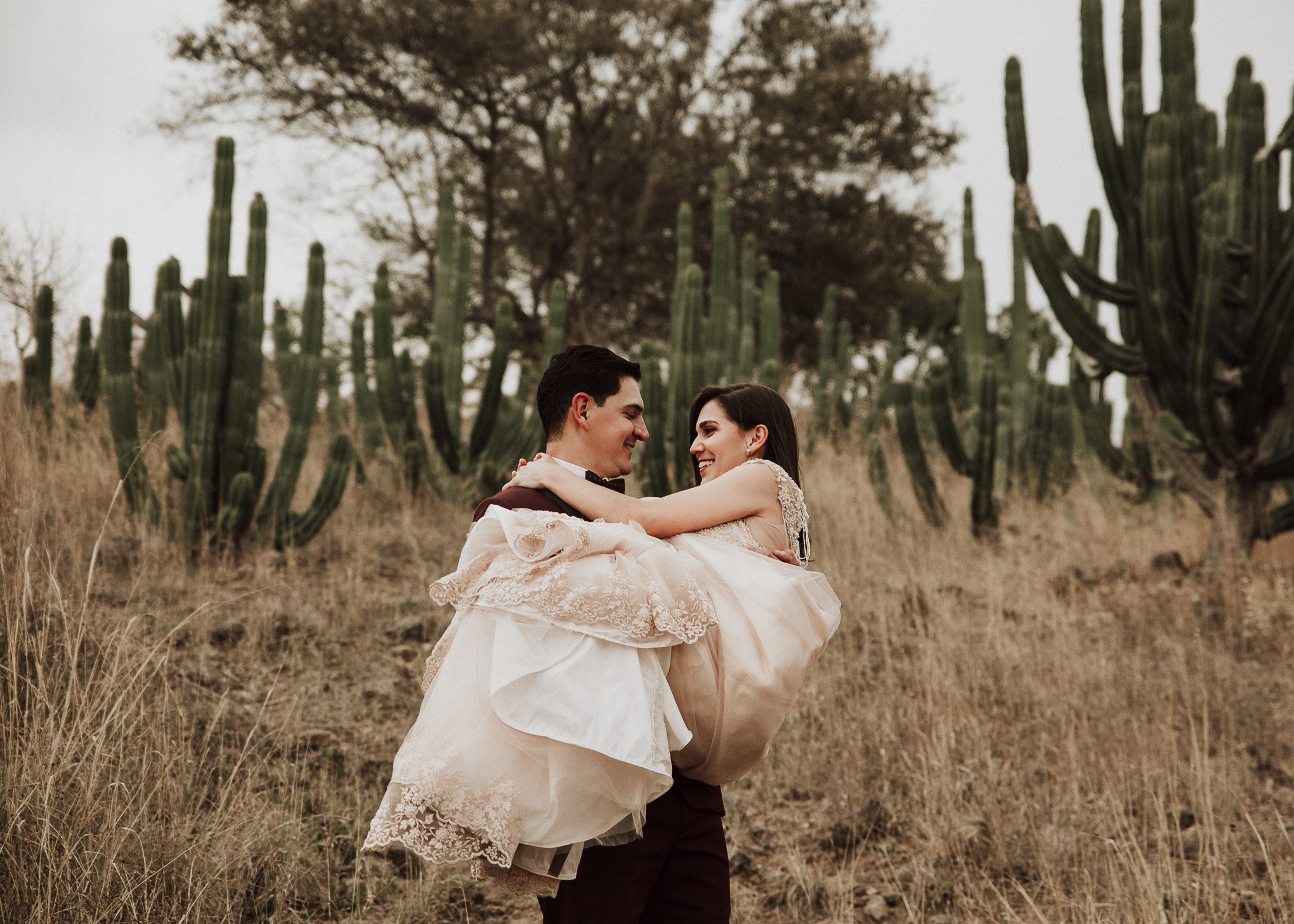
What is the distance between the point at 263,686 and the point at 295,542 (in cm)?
196

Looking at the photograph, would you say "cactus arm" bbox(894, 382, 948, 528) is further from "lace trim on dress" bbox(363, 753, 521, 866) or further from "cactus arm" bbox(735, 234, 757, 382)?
"lace trim on dress" bbox(363, 753, 521, 866)

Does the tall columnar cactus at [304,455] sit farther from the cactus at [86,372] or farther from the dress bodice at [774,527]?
the dress bodice at [774,527]

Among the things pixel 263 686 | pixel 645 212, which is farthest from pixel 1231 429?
pixel 645 212

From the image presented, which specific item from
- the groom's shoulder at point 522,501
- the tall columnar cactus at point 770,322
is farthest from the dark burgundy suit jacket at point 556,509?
the tall columnar cactus at point 770,322

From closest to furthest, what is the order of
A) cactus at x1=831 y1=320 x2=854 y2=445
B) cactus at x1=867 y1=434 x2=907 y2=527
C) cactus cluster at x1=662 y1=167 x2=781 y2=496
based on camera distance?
1. cactus cluster at x1=662 y1=167 x2=781 y2=496
2. cactus at x1=867 y1=434 x2=907 y2=527
3. cactus at x1=831 y1=320 x2=854 y2=445

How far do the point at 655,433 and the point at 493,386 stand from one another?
1.43 m

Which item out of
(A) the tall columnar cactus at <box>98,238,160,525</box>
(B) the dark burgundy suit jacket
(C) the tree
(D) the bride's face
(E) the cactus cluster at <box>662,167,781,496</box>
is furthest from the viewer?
(C) the tree

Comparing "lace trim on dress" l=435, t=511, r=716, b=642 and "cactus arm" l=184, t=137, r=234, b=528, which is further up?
"cactus arm" l=184, t=137, r=234, b=528

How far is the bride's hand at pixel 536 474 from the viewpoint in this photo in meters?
2.14

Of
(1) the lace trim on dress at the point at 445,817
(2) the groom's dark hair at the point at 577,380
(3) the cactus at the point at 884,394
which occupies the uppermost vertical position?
(3) the cactus at the point at 884,394

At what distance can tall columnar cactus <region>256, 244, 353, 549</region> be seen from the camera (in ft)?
20.1

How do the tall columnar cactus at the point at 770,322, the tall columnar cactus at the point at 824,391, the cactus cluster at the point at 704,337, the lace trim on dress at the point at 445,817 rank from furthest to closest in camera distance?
the tall columnar cactus at the point at 824,391, the tall columnar cactus at the point at 770,322, the cactus cluster at the point at 704,337, the lace trim on dress at the point at 445,817

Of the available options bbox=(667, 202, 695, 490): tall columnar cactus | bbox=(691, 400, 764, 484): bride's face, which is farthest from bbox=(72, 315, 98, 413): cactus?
bbox=(691, 400, 764, 484): bride's face

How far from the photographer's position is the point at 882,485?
7.61 meters
